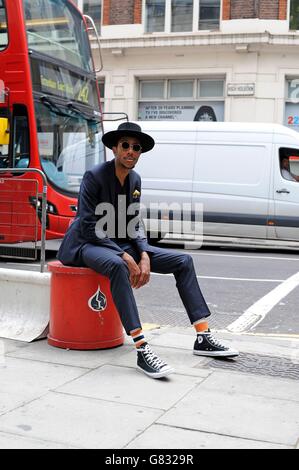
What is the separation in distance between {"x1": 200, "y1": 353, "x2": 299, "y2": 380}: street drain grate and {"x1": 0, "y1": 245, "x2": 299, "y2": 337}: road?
1.27 m

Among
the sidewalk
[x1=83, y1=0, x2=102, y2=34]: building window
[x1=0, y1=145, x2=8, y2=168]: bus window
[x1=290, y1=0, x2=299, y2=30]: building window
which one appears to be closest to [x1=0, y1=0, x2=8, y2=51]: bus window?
[x1=0, y1=145, x2=8, y2=168]: bus window

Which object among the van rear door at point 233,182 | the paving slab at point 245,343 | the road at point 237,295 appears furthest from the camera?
the van rear door at point 233,182

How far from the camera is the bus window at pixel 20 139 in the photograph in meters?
10.3

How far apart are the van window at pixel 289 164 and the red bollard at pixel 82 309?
9470 millimetres

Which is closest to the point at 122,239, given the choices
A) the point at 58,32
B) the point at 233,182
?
the point at 58,32

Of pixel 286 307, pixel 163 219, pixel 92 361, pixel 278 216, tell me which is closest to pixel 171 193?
pixel 163 219

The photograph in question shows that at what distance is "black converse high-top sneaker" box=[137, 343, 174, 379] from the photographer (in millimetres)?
4004

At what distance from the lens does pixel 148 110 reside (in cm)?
2105

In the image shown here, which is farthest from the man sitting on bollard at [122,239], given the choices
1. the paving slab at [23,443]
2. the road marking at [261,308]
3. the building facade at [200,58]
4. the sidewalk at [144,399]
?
the building facade at [200,58]

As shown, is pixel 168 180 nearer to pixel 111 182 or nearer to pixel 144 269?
pixel 111 182

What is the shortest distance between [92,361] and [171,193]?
9.78m

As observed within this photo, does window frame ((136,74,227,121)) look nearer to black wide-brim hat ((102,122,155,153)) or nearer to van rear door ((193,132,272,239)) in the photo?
van rear door ((193,132,272,239))

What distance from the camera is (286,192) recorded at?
525 inches

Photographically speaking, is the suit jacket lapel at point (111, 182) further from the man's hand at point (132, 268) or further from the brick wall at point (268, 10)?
the brick wall at point (268, 10)
